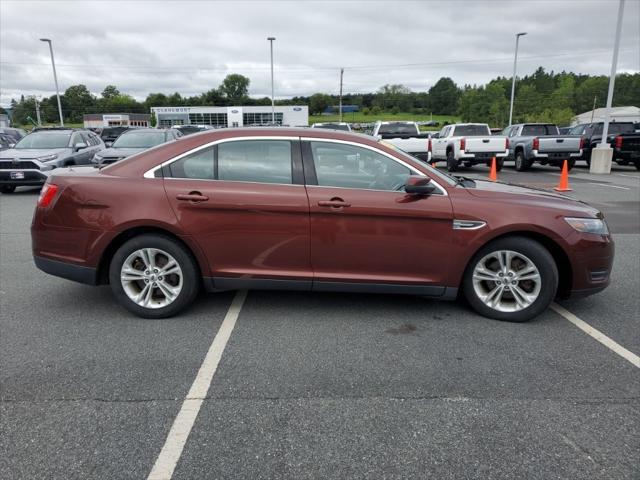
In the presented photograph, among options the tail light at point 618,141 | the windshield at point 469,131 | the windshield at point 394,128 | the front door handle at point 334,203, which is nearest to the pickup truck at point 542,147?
the windshield at point 469,131

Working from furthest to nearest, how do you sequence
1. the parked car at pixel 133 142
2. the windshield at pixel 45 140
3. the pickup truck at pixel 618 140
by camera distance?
the pickup truck at pixel 618 140 → the windshield at pixel 45 140 → the parked car at pixel 133 142

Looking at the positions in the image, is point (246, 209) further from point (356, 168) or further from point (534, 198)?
point (534, 198)

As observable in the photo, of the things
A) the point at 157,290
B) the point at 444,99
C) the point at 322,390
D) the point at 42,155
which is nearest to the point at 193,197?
the point at 157,290

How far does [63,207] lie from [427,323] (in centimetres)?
328

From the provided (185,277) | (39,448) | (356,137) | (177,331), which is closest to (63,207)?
(185,277)

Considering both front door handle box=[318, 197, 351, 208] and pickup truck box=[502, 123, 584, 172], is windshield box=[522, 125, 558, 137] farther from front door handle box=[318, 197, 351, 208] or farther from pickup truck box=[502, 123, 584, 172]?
front door handle box=[318, 197, 351, 208]

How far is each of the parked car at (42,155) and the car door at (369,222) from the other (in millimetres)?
9661

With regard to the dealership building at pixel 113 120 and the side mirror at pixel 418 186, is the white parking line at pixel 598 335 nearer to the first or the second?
the side mirror at pixel 418 186

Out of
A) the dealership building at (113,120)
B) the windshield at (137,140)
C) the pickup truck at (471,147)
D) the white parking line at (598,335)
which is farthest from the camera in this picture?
the dealership building at (113,120)

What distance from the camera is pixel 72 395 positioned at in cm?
301

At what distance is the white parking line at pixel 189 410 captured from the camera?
2.38 metres

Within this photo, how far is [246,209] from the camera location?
4.02 m

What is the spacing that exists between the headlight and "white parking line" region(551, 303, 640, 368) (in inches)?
31.2

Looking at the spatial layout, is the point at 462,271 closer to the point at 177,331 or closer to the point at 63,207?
the point at 177,331
